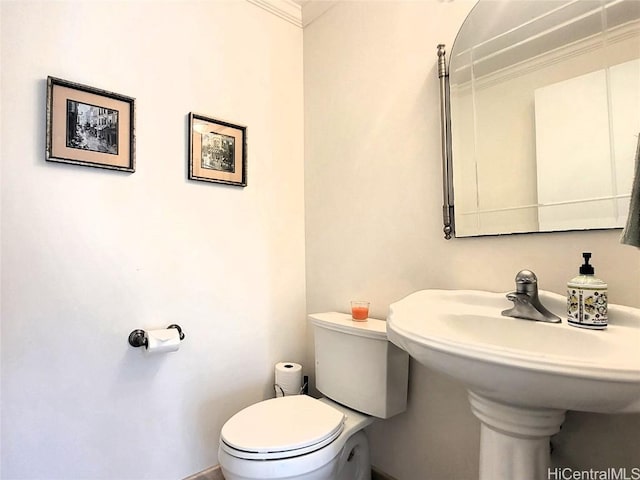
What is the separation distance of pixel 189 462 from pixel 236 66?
1.82 metres

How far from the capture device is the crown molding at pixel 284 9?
5.71ft

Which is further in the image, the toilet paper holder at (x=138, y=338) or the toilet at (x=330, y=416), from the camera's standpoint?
the toilet paper holder at (x=138, y=338)

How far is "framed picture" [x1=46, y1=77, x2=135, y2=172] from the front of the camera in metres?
1.19

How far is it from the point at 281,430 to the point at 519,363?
0.83 metres

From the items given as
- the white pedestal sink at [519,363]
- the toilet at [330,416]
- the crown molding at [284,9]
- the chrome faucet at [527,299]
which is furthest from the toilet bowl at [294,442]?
the crown molding at [284,9]

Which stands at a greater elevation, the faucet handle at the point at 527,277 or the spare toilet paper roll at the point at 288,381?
the faucet handle at the point at 527,277

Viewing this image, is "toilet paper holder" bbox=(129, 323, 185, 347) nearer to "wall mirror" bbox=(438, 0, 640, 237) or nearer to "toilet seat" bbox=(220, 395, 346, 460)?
"toilet seat" bbox=(220, 395, 346, 460)

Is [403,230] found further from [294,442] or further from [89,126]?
[89,126]

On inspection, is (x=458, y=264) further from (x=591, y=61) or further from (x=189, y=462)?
(x=189, y=462)

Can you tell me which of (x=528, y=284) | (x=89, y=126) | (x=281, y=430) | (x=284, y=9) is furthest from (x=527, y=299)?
(x=284, y=9)

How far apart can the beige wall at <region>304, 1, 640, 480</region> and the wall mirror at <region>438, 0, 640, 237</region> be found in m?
0.07

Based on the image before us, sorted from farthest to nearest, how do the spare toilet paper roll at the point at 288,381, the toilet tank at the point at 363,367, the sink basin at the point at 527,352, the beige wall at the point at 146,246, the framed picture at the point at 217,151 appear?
the spare toilet paper roll at the point at 288,381 < the framed picture at the point at 217,151 < the toilet tank at the point at 363,367 < the beige wall at the point at 146,246 < the sink basin at the point at 527,352

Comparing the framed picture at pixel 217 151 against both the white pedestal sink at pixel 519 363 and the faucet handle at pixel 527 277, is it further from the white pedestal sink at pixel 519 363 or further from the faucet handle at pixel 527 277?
the faucet handle at pixel 527 277

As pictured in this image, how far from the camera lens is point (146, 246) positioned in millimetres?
1378
